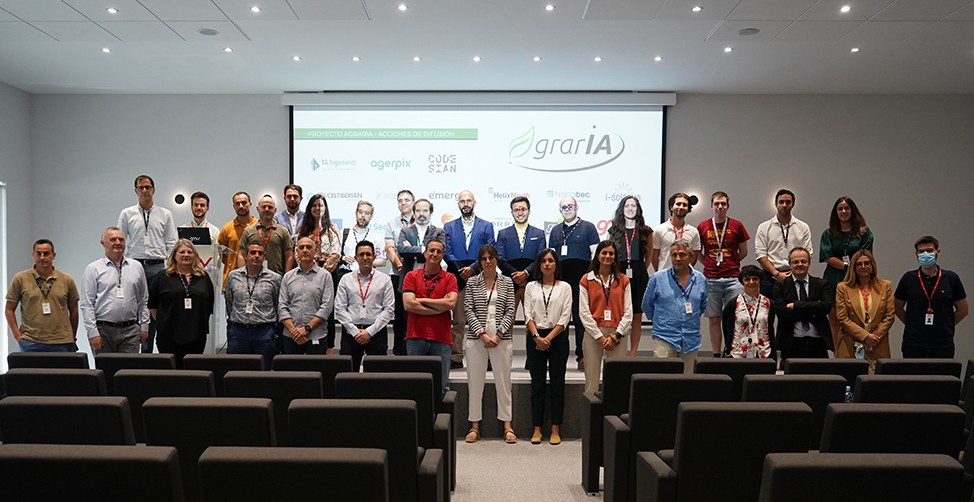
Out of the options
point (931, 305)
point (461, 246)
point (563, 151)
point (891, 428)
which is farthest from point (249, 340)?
point (931, 305)

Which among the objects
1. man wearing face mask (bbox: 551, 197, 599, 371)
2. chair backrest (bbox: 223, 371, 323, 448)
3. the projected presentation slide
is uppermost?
the projected presentation slide

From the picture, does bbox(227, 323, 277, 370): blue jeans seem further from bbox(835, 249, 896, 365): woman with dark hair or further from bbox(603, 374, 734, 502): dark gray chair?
bbox(835, 249, 896, 365): woman with dark hair

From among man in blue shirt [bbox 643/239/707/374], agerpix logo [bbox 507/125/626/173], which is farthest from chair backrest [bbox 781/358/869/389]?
agerpix logo [bbox 507/125/626/173]

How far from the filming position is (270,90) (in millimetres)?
9617

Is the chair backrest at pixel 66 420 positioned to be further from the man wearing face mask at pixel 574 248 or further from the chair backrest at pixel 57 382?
the man wearing face mask at pixel 574 248

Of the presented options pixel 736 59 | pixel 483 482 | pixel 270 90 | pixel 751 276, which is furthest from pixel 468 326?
pixel 270 90

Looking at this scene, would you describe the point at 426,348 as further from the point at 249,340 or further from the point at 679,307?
the point at 679,307

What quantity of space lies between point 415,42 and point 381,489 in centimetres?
628

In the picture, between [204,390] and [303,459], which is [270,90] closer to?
[204,390]

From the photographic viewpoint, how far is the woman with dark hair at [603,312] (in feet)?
19.1

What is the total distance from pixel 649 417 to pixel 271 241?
160 inches

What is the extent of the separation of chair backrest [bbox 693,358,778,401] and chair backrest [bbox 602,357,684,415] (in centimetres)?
14

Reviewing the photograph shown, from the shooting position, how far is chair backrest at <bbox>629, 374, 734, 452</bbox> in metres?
3.57

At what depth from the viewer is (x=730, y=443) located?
2691mm
